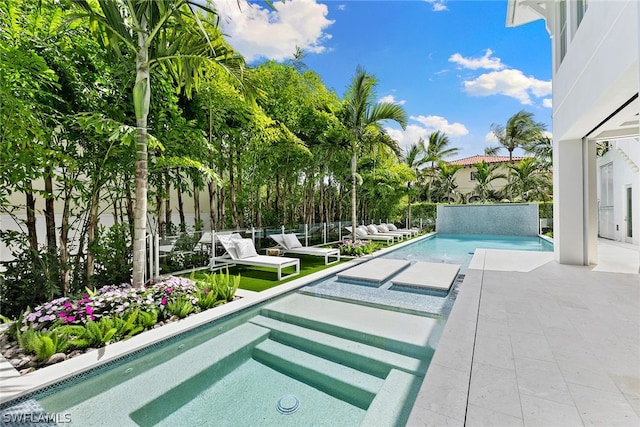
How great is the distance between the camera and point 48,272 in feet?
14.7

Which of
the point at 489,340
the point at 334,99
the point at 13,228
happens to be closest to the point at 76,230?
the point at 13,228

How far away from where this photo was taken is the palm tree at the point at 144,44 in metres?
3.88

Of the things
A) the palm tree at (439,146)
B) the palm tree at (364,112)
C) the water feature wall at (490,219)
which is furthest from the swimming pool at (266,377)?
the palm tree at (439,146)

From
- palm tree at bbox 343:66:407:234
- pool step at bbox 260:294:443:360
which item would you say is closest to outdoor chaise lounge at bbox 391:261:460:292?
pool step at bbox 260:294:443:360

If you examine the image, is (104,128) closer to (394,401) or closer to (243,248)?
(243,248)

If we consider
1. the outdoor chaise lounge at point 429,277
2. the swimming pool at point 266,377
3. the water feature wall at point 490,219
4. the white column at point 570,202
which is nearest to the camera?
the swimming pool at point 266,377

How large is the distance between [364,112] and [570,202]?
6865mm

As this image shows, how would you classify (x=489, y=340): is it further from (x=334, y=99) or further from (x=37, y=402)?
(x=334, y=99)

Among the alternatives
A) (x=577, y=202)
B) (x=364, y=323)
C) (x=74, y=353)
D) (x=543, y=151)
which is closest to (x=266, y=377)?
(x=364, y=323)

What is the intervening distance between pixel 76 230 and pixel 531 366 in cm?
699

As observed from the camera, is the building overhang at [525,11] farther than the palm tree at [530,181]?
No

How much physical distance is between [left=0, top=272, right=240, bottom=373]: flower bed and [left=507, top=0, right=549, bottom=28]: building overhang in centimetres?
1294

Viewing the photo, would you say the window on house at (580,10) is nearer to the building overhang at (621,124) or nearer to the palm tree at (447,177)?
the building overhang at (621,124)

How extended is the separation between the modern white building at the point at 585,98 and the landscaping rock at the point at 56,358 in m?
7.05
